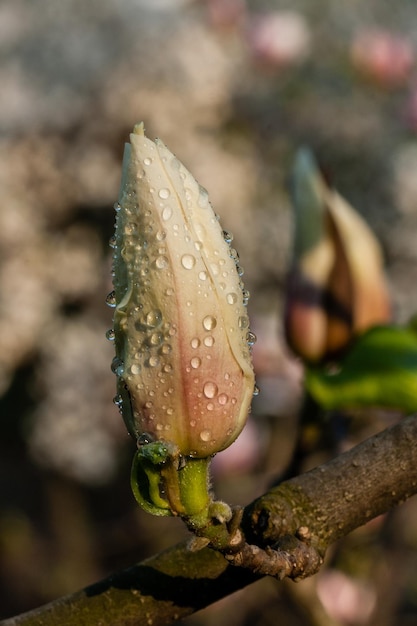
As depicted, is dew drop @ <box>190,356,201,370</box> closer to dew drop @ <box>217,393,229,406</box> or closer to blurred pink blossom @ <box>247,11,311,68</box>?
dew drop @ <box>217,393,229,406</box>

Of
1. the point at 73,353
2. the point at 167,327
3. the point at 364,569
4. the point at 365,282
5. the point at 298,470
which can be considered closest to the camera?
the point at 167,327

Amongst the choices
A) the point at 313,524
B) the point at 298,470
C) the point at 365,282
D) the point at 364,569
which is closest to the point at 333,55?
the point at 364,569

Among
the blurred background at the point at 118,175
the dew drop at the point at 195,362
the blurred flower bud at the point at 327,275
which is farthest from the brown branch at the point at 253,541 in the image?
the blurred background at the point at 118,175

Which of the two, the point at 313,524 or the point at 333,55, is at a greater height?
the point at 333,55

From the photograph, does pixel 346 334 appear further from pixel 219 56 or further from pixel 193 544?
pixel 219 56

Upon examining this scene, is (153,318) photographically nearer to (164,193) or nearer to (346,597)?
(164,193)

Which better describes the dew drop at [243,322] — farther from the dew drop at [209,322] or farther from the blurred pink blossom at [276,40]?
the blurred pink blossom at [276,40]
